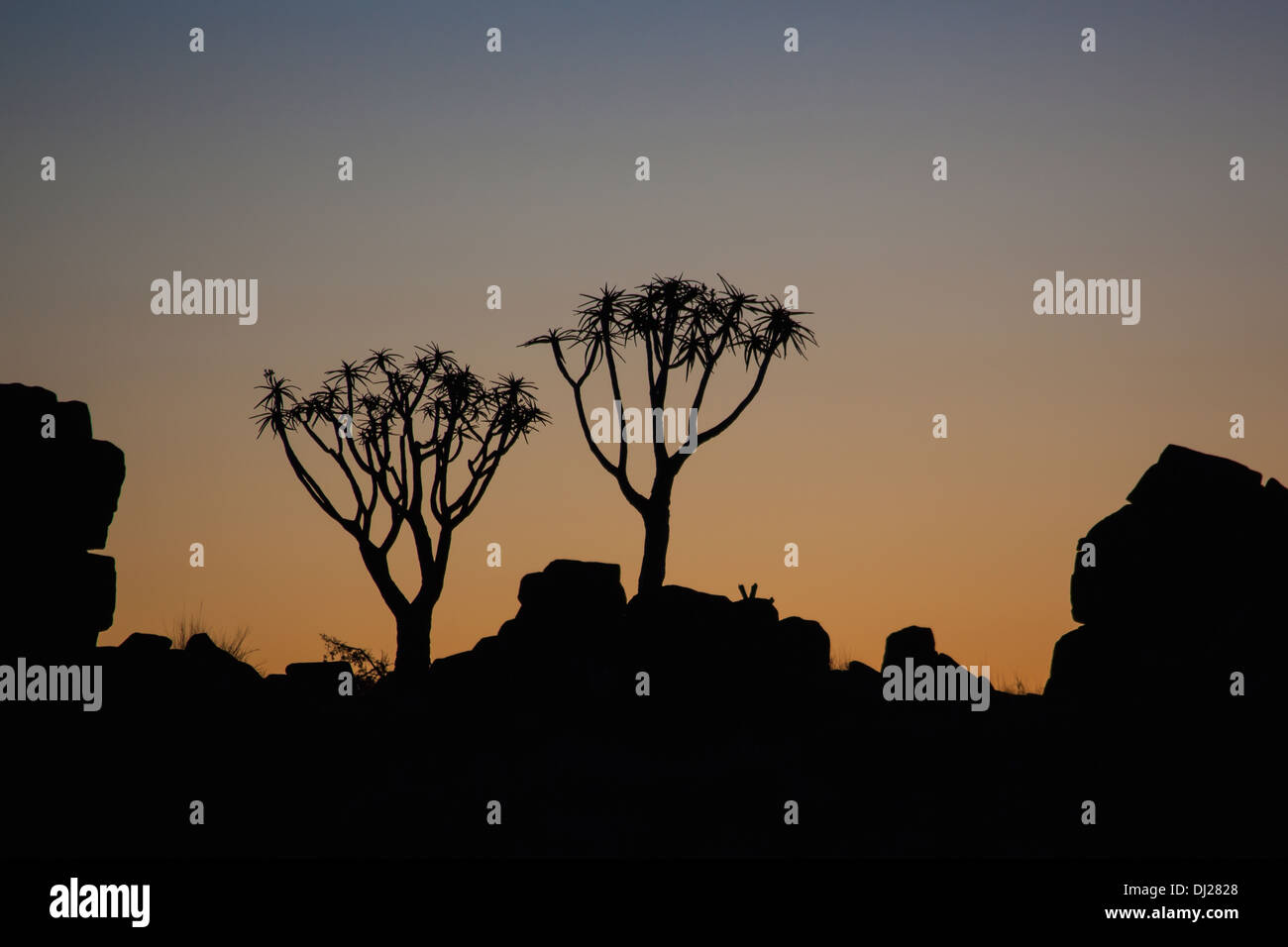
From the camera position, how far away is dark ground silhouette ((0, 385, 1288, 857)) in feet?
69.5

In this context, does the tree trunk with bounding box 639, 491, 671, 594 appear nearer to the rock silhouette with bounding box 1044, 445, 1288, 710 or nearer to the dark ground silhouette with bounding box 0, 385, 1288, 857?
the dark ground silhouette with bounding box 0, 385, 1288, 857

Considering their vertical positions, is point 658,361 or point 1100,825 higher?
point 658,361

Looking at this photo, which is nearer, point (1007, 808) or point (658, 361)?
point (1007, 808)

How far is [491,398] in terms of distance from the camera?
3081cm

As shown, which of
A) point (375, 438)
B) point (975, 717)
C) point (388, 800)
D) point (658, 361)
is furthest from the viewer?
point (375, 438)

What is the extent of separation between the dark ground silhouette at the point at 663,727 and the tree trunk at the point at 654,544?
540 mm

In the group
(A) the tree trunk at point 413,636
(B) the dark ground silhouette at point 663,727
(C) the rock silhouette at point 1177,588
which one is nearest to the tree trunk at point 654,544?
(B) the dark ground silhouette at point 663,727

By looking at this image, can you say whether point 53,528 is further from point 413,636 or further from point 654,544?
point 654,544

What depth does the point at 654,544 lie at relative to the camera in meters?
26.8

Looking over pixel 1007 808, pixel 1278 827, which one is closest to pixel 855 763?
pixel 1007 808
